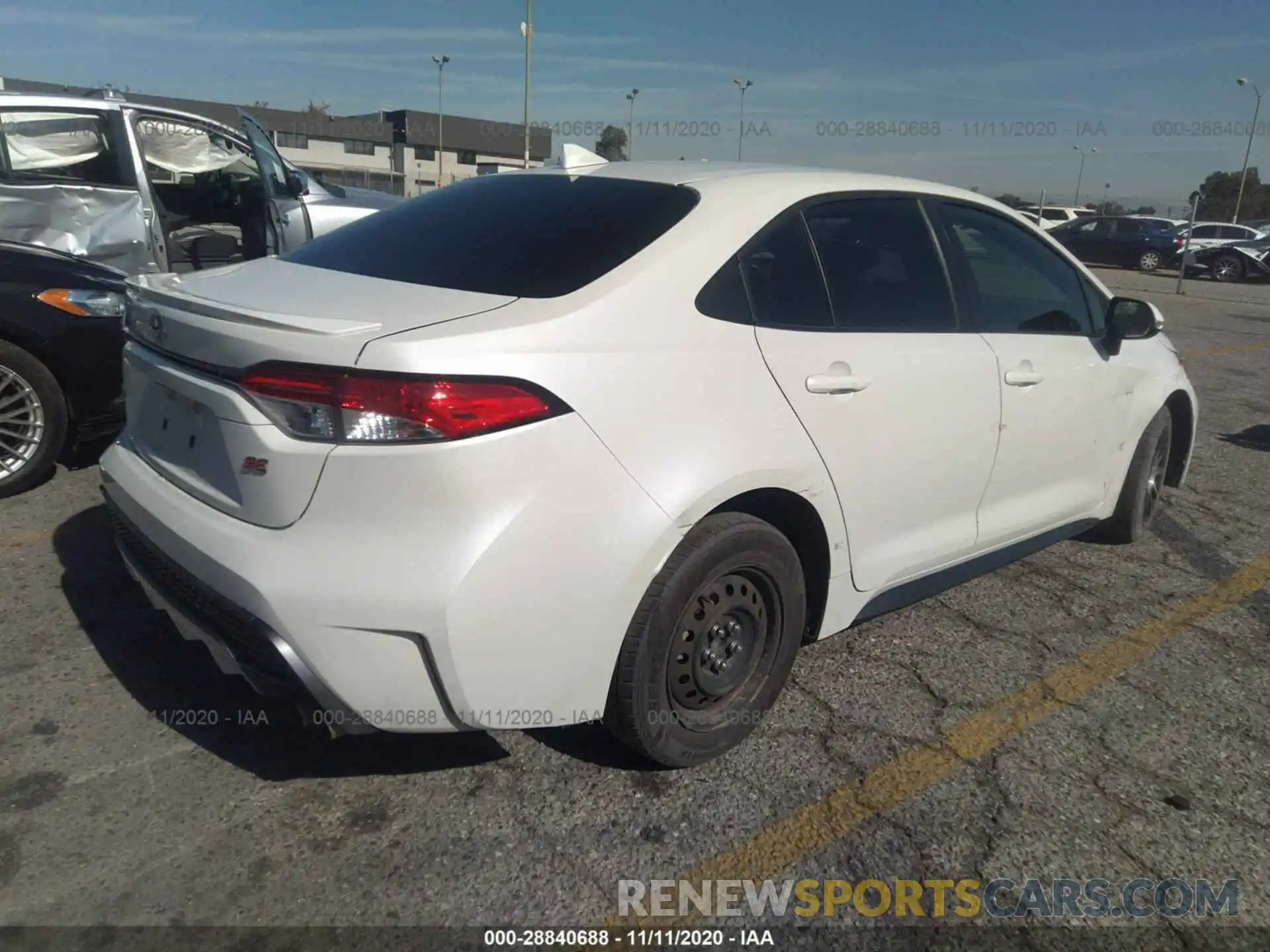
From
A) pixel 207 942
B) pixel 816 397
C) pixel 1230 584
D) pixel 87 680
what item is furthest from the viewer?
pixel 1230 584

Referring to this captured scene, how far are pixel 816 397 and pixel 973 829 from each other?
1.21 meters

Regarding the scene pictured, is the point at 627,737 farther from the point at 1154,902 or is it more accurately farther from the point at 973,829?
the point at 1154,902

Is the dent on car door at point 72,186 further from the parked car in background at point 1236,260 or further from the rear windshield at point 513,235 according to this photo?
the parked car in background at point 1236,260

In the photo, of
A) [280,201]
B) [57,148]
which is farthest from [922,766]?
[280,201]

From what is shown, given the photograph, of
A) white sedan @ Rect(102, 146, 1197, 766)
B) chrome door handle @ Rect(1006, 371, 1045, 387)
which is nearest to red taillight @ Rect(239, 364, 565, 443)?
white sedan @ Rect(102, 146, 1197, 766)

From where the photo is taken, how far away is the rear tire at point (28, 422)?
4281 mm

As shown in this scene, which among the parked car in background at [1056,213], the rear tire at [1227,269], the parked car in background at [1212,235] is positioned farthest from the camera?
the parked car in background at [1056,213]

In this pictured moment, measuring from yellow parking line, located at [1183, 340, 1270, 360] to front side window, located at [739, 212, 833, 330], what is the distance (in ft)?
31.4

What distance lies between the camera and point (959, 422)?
3.15 metres

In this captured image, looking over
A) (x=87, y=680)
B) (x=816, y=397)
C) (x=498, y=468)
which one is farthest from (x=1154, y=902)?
(x=87, y=680)

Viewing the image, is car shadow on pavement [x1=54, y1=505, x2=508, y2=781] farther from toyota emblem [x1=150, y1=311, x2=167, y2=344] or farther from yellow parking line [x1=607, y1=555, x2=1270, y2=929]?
toyota emblem [x1=150, y1=311, x2=167, y2=344]

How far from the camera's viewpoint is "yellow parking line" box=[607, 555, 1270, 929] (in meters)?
2.34

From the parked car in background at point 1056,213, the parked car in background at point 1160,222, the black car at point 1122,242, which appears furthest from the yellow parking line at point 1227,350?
the parked car in background at point 1056,213

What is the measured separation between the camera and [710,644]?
2619 mm
